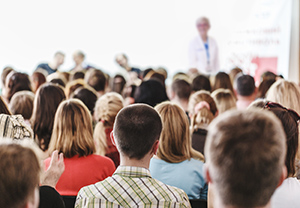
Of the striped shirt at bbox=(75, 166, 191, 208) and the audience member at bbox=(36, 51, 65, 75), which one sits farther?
the audience member at bbox=(36, 51, 65, 75)

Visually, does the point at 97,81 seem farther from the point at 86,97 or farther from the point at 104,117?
the point at 104,117

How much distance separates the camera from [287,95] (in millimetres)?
2971

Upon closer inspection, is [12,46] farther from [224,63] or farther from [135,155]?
[135,155]

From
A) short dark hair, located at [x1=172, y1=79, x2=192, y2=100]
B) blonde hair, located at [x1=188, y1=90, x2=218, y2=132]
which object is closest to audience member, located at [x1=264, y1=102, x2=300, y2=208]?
blonde hair, located at [x1=188, y1=90, x2=218, y2=132]

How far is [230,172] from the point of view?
946 mm

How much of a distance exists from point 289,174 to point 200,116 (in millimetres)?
1403

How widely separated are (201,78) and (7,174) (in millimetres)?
4063

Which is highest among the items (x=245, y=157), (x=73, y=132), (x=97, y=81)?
(x=245, y=157)

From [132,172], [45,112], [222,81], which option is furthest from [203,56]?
[132,172]

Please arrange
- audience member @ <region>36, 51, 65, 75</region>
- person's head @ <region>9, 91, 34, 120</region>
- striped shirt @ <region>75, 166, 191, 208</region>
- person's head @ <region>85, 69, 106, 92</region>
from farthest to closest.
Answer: audience member @ <region>36, 51, 65, 75</region>
person's head @ <region>85, 69, 106, 92</region>
person's head @ <region>9, 91, 34, 120</region>
striped shirt @ <region>75, 166, 191, 208</region>

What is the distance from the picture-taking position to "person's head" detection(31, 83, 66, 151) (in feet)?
9.18

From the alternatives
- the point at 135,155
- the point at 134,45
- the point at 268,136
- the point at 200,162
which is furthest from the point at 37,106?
the point at 134,45

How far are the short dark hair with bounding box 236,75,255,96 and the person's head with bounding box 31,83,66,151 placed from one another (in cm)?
208

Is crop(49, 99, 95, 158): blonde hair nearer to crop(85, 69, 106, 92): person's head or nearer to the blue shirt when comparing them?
the blue shirt
